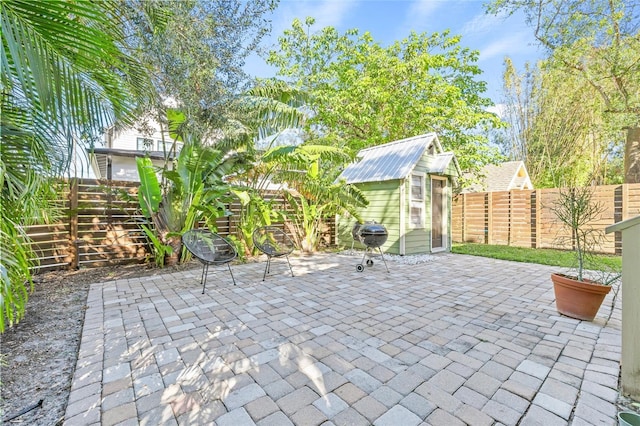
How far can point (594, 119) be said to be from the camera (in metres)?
14.8

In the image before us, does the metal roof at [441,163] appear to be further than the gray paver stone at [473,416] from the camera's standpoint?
Yes

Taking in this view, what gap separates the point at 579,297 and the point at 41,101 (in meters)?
5.54

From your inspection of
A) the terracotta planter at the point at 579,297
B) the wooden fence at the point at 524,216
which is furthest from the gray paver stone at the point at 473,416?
the wooden fence at the point at 524,216

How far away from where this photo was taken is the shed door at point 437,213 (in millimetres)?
8648

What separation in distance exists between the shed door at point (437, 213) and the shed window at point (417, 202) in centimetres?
48

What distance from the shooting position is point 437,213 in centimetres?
881

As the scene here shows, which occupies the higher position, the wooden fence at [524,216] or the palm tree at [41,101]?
the palm tree at [41,101]

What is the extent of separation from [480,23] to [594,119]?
9293mm

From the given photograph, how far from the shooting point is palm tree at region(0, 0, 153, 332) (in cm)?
167

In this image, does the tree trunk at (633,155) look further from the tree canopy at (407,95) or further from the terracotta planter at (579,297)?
the terracotta planter at (579,297)

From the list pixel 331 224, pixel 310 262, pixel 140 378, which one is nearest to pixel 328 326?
pixel 140 378

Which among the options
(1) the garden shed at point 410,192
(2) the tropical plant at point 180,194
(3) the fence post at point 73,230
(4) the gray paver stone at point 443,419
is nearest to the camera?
(4) the gray paver stone at point 443,419

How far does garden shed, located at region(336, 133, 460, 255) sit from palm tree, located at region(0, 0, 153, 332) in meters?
6.39

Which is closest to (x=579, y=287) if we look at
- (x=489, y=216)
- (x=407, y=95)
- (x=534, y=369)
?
(x=534, y=369)
